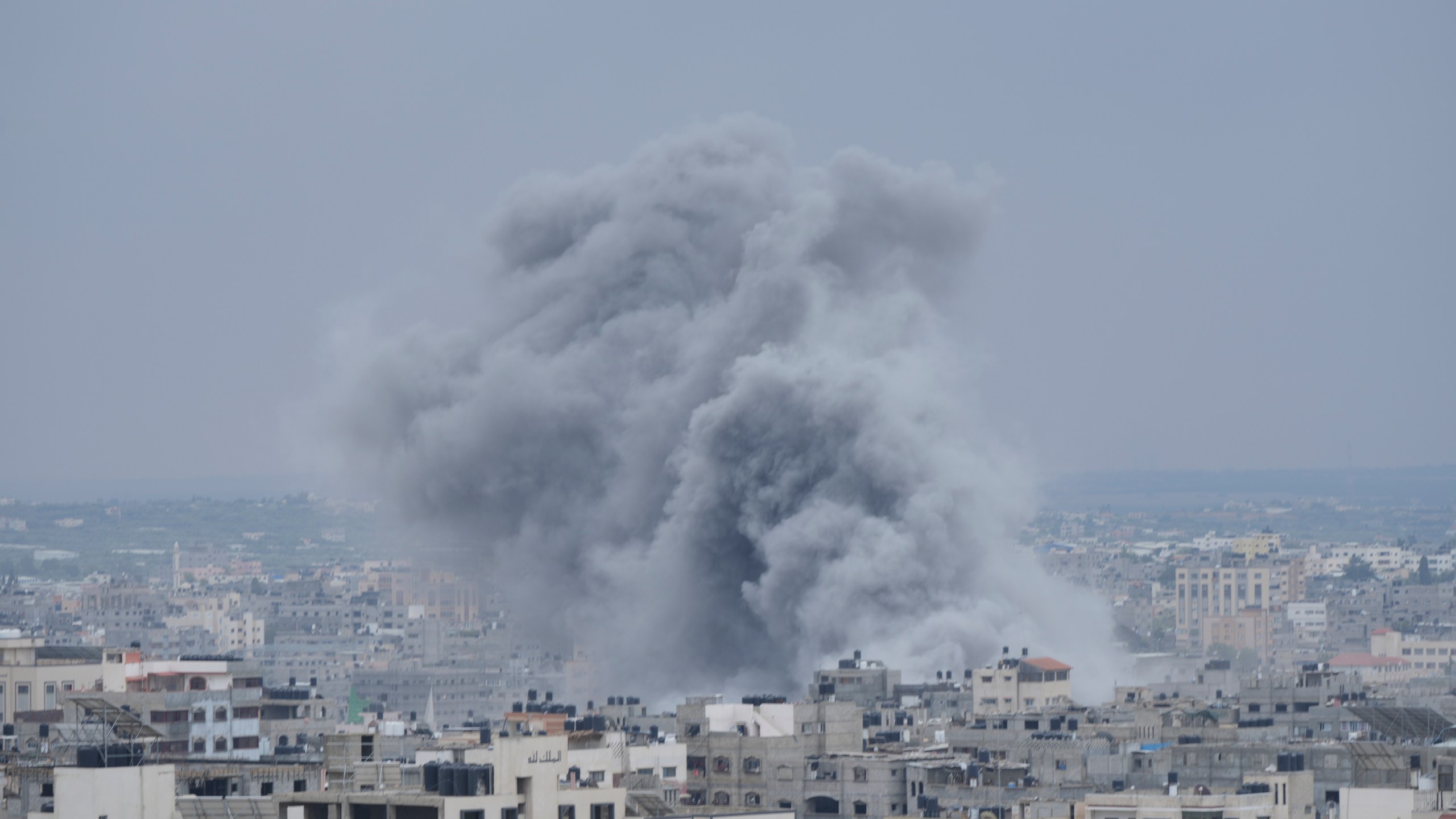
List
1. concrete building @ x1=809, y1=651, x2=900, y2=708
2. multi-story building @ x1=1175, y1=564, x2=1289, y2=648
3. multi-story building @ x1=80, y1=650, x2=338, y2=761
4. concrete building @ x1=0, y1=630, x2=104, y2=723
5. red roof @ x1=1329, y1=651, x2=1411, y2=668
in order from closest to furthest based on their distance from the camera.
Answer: multi-story building @ x1=80, y1=650, x2=338, y2=761, concrete building @ x1=0, y1=630, x2=104, y2=723, concrete building @ x1=809, y1=651, x2=900, y2=708, red roof @ x1=1329, y1=651, x2=1411, y2=668, multi-story building @ x1=1175, y1=564, x2=1289, y2=648

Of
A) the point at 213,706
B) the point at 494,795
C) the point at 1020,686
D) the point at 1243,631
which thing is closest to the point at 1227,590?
the point at 1243,631

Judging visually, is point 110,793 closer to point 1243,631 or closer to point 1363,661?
point 1363,661

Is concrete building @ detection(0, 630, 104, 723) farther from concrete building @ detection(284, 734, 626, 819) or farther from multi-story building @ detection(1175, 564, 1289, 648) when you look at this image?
multi-story building @ detection(1175, 564, 1289, 648)

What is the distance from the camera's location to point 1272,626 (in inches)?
4609

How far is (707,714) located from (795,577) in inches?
1018

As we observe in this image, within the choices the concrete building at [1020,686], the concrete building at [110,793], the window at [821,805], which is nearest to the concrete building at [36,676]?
the window at [821,805]

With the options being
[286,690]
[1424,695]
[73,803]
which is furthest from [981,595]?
[73,803]

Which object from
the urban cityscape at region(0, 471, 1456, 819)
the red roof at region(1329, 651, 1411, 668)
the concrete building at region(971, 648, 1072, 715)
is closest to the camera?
the urban cityscape at region(0, 471, 1456, 819)

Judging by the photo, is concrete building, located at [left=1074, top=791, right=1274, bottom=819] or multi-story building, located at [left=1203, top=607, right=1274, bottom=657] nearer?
concrete building, located at [left=1074, top=791, right=1274, bottom=819]

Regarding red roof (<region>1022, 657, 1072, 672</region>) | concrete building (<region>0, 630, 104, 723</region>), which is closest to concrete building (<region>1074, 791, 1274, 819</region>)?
concrete building (<region>0, 630, 104, 723</region>)

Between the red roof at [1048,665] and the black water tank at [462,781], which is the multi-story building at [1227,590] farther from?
the black water tank at [462,781]

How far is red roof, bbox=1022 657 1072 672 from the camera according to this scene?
58.1m

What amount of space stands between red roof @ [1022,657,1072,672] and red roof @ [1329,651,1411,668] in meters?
29.1

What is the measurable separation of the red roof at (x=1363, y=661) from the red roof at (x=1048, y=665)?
2915cm
